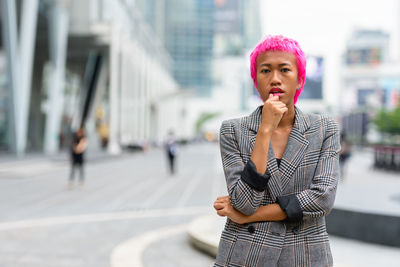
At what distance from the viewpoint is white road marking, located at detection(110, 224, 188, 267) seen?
5.61 meters

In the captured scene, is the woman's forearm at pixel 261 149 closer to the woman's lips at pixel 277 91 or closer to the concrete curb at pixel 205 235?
the woman's lips at pixel 277 91

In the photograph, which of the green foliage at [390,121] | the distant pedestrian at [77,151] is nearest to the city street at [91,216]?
the distant pedestrian at [77,151]

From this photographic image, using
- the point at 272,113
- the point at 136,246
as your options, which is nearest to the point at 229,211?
the point at 272,113

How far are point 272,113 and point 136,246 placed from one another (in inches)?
197

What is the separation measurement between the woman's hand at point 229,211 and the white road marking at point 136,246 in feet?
12.4

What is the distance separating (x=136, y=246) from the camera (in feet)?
21.2

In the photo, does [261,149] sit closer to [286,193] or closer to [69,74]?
[286,193]

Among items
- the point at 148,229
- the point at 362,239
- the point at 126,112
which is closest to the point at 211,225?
the point at 148,229

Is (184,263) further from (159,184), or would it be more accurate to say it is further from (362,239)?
(159,184)

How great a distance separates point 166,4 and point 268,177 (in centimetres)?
12812

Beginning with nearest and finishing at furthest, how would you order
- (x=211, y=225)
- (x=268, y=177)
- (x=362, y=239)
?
(x=268, y=177) → (x=362, y=239) → (x=211, y=225)

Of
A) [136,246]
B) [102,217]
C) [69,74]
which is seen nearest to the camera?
[136,246]

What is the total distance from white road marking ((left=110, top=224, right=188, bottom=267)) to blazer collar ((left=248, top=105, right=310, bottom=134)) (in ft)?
12.8

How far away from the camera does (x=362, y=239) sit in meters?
6.63
